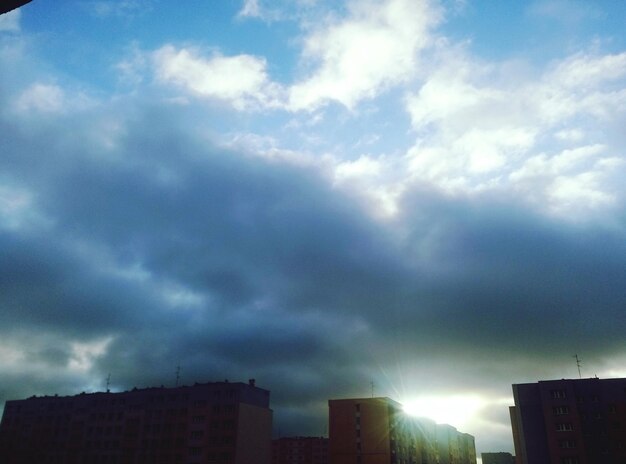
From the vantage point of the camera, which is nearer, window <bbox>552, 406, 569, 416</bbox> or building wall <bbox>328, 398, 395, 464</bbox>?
window <bbox>552, 406, 569, 416</bbox>

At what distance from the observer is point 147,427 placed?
106m

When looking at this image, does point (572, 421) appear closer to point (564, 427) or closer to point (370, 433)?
point (564, 427)

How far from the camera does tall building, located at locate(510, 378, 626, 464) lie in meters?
79.8

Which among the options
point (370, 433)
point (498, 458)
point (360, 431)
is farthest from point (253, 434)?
point (498, 458)

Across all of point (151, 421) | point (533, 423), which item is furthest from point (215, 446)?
point (533, 423)

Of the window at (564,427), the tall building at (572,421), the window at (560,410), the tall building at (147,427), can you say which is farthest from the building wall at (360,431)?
the window at (564,427)

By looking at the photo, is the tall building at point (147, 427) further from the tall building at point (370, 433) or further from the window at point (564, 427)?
the window at point (564, 427)

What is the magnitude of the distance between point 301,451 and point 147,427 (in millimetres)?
105104

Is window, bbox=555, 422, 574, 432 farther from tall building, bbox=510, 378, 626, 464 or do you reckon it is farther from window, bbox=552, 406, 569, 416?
window, bbox=552, 406, 569, 416

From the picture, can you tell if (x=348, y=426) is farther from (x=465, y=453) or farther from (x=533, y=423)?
(x=465, y=453)

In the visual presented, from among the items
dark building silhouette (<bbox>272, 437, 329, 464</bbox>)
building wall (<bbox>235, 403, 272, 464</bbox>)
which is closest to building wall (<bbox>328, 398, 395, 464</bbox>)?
building wall (<bbox>235, 403, 272, 464</bbox>)

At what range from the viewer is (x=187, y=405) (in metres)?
104

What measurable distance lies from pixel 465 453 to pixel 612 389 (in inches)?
4356

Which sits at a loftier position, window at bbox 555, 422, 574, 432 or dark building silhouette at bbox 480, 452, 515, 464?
window at bbox 555, 422, 574, 432
